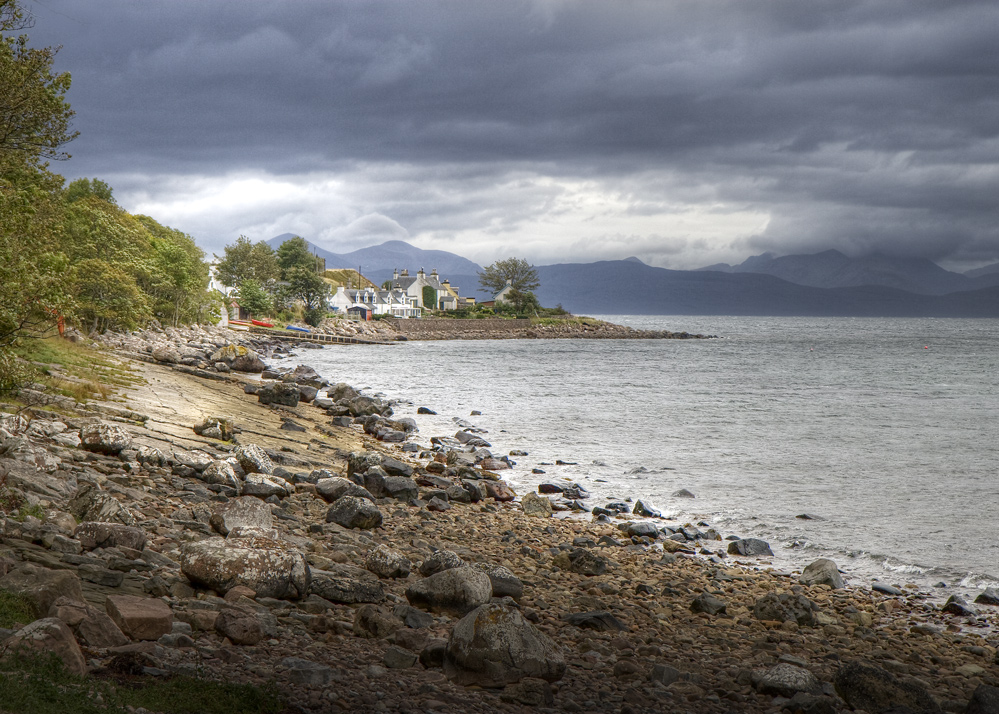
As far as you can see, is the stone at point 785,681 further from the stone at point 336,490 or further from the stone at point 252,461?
the stone at point 252,461

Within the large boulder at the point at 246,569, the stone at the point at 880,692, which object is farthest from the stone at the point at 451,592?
the stone at the point at 880,692

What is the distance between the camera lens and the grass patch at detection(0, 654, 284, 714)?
4633 millimetres

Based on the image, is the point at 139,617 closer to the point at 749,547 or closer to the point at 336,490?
the point at 336,490

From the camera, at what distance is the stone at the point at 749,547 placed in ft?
48.3

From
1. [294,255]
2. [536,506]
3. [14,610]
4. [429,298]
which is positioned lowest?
[536,506]

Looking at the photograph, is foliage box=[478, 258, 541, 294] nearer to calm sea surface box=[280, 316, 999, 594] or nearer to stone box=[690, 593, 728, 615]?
calm sea surface box=[280, 316, 999, 594]

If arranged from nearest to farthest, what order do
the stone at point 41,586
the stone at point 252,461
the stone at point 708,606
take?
the stone at point 41,586
the stone at point 708,606
the stone at point 252,461

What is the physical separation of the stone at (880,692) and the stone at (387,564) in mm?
5808

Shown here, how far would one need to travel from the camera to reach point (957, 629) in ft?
35.9

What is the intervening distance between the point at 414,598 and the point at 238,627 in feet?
9.10

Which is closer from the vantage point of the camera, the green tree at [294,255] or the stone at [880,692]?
the stone at [880,692]

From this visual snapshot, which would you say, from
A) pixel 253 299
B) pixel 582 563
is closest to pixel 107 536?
pixel 582 563

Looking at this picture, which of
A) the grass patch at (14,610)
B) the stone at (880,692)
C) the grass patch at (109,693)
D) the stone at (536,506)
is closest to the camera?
the grass patch at (109,693)

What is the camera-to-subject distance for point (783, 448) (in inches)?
1098
